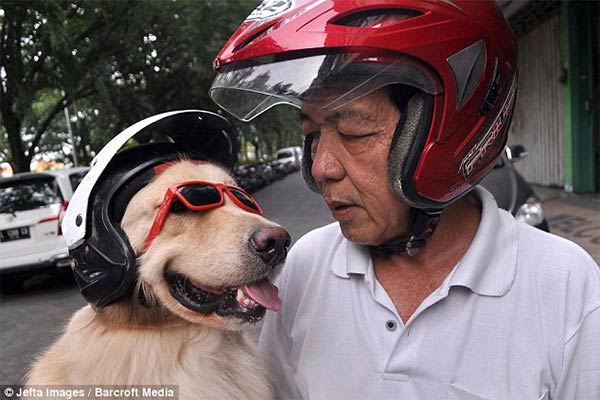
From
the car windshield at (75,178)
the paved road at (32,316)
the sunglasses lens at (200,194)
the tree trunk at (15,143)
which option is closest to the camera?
the sunglasses lens at (200,194)

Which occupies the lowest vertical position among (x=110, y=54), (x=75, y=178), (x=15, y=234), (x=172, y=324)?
(x=15, y=234)

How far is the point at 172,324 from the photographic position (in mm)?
1827

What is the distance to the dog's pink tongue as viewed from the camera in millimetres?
1736

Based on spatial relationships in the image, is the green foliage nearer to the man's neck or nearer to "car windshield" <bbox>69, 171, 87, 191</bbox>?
"car windshield" <bbox>69, 171, 87, 191</bbox>

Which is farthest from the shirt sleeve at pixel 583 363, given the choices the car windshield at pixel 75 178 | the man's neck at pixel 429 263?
the car windshield at pixel 75 178

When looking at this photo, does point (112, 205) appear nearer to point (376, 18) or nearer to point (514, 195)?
point (376, 18)

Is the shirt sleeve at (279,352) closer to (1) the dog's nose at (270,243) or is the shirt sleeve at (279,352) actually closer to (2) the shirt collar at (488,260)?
(1) the dog's nose at (270,243)

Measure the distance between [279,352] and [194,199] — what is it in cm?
61

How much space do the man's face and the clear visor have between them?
0.14ft

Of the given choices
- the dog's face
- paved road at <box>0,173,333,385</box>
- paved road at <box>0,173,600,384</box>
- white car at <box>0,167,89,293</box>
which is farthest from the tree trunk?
the dog's face

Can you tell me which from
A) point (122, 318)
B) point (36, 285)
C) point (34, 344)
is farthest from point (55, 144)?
point (122, 318)

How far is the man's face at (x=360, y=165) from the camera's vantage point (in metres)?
1.47

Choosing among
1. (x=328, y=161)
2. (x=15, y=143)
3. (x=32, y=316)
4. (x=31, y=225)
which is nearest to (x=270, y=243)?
(x=328, y=161)

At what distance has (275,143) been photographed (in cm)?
6338
